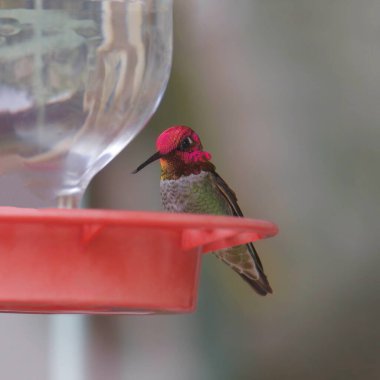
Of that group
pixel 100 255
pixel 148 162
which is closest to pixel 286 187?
pixel 148 162

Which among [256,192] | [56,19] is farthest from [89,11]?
[256,192]

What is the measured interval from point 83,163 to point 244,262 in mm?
1164

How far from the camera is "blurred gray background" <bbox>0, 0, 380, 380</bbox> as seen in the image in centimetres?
450

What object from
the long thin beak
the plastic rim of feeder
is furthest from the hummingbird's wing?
the plastic rim of feeder

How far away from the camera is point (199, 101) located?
4.37m

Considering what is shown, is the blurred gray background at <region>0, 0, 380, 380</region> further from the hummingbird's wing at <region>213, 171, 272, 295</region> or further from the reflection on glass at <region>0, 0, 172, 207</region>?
the reflection on glass at <region>0, 0, 172, 207</region>

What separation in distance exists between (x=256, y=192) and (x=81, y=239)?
2961 mm

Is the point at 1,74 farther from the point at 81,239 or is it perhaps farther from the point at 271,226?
the point at 271,226

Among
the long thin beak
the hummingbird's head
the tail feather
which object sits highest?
the hummingbird's head

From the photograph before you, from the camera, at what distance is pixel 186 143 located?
2809mm

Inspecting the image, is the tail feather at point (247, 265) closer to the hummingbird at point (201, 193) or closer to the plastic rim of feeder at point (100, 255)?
the hummingbird at point (201, 193)

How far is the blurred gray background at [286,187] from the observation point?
450 cm

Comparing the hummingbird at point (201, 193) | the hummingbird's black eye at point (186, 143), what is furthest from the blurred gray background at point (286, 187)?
the hummingbird's black eye at point (186, 143)

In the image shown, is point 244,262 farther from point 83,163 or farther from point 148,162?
point 83,163
